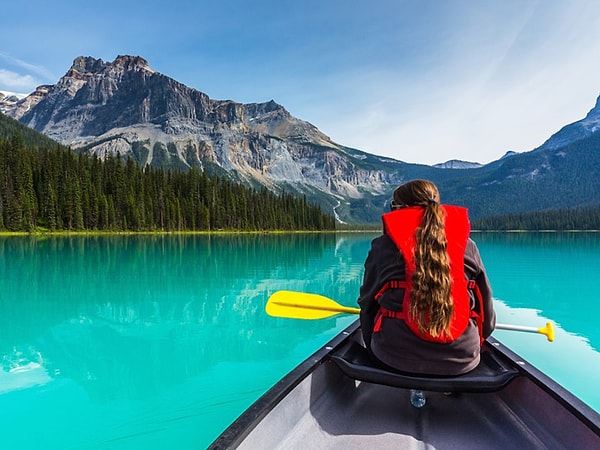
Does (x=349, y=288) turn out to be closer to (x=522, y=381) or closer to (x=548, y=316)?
(x=548, y=316)

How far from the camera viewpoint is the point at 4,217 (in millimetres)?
59875

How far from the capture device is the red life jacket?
131 inches

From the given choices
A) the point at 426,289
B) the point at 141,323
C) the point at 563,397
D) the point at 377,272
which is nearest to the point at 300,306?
the point at 377,272

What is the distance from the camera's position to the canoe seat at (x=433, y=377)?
11.4 feet

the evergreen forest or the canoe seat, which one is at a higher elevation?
the evergreen forest

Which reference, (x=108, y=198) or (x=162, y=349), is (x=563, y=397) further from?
(x=108, y=198)

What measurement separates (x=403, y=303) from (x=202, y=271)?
20072 mm

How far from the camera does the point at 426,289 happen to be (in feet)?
10.5

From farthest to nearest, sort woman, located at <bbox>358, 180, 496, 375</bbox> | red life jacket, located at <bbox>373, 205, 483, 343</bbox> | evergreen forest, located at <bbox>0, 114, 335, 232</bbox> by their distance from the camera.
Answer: evergreen forest, located at <bbox>0, 114, 335, 232</bbox>
red life jacket, located at <bbox>373, 205, 483, 343</bbox>
woman, located at <bbox>358, 180, 496, 375</bbox>

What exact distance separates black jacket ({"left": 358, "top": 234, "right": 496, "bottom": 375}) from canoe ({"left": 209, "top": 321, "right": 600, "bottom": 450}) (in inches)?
4.9

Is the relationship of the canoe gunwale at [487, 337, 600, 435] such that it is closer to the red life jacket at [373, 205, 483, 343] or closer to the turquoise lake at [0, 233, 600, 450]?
the red life jacket at [373, 205, 483, 343]

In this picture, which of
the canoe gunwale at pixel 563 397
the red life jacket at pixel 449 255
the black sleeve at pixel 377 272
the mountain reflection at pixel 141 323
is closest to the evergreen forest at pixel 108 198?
the mountain reflection at pixel 141 323

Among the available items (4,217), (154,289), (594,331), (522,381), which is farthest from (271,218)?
(522,381)

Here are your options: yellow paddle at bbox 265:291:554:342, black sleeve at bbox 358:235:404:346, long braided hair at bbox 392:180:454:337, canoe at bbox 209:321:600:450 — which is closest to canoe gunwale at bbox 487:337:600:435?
canoe at bbox 209:321:600:450
